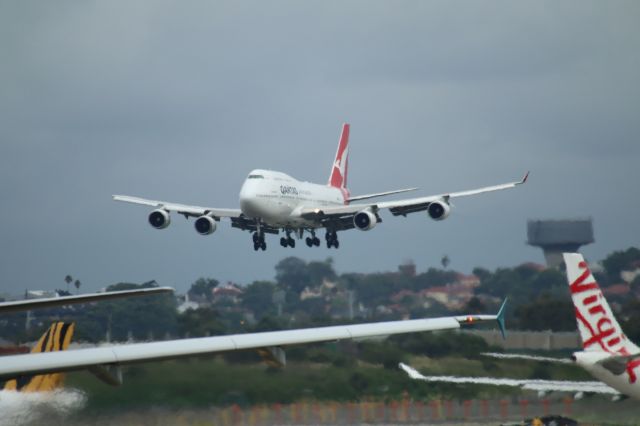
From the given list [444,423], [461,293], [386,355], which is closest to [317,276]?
[461,293]

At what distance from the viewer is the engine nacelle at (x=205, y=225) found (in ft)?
193

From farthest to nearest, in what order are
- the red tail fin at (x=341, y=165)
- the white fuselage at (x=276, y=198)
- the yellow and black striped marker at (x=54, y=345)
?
the red tail fin at (x=341, y=165)
the white fuselage at (x=276, y=198)
the yellow and black striped marker at (x=54, y=345)

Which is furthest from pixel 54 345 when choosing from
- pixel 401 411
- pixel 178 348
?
pixel 401 411

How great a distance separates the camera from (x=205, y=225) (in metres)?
58.8

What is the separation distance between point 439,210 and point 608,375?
30.7 metres

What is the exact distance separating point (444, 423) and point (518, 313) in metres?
19.5

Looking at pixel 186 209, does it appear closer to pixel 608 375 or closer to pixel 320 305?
pixel 320 305

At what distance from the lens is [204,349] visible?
15.4 m

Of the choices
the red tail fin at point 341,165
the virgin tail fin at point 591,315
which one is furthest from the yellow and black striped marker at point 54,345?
the red tail fin at point 341,165

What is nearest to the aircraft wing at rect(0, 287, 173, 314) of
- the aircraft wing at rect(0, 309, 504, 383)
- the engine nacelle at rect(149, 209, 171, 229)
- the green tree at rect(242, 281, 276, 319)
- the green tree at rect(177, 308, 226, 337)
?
the aircraft wing at rect(0, 309, 504, 383)

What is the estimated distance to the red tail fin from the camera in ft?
246

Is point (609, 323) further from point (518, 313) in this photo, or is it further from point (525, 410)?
point (518, 313)

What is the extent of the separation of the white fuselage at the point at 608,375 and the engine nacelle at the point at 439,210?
30.2 metres

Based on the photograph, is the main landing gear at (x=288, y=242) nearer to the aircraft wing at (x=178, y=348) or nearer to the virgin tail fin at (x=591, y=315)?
the virgin tail fin at (x=591, y=315)
